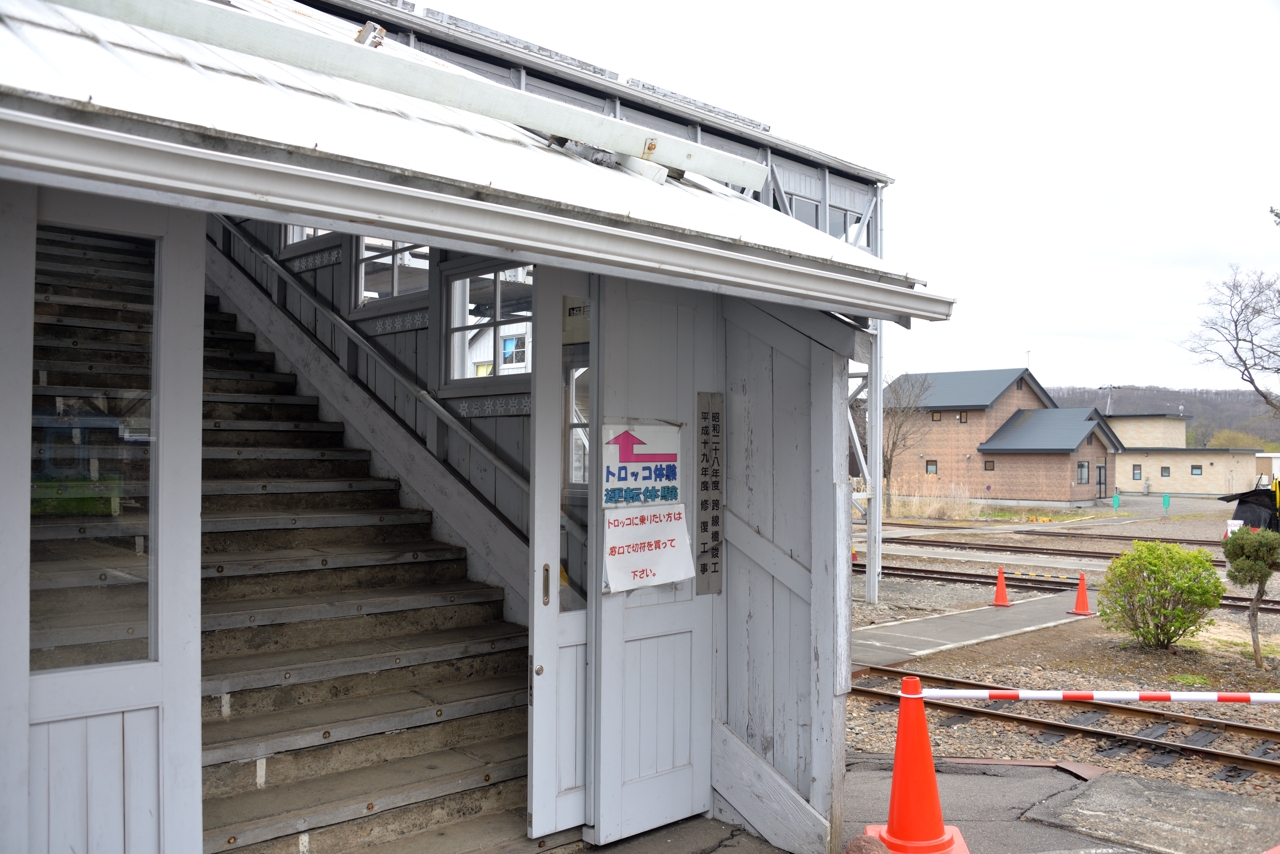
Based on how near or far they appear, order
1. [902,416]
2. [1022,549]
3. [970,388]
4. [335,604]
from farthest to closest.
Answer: [970,388] < [902,416] < [1022,549] < [335,604]

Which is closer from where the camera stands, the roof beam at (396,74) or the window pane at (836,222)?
the roof beam at (396,74)

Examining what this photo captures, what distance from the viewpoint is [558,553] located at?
4.47 meters

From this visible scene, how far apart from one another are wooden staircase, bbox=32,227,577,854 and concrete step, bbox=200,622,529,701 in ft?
0.04

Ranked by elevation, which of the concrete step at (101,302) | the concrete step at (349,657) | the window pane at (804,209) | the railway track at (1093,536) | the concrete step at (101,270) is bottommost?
the railway track at (1093,536)

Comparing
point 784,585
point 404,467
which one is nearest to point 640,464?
point 784,585

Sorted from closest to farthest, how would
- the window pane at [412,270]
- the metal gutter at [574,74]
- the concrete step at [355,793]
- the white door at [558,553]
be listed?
the concrete step at [355,793] → the white door at [558,553] → the window pane at [412,270] → the metal gutter at [574,74]

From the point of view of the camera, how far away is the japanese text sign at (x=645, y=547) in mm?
4555

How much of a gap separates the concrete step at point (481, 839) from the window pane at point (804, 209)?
11221mm

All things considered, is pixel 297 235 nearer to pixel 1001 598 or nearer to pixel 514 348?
pixel 514 348

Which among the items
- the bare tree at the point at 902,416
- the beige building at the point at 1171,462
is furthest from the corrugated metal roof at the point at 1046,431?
the beige building at the point at 1171,462

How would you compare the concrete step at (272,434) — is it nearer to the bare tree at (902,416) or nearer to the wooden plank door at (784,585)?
the wooden plank door at (784,585)

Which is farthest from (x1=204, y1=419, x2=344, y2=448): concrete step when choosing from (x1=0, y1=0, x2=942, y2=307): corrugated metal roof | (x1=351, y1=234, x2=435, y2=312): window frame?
(x1=0, y1=0, x2=942, y2=307): corrugated metal roof

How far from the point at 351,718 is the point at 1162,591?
8.41 m

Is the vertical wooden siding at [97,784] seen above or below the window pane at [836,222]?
below
